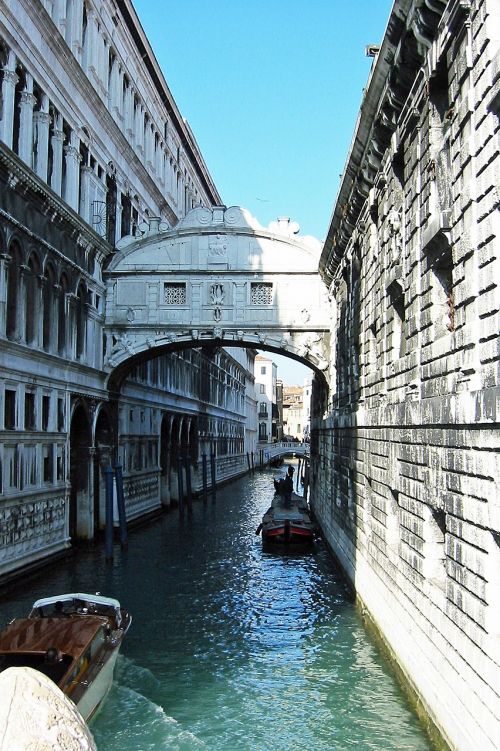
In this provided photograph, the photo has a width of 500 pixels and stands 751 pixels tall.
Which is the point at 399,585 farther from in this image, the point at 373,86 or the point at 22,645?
the point at 373,86

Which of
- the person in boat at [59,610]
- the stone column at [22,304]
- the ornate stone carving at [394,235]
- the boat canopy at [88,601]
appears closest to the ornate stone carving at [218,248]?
the stone column at [22,304]

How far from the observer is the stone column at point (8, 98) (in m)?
14.1

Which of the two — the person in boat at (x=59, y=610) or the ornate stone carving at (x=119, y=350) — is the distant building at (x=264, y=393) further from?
the person in boat at (x=59, y=610)

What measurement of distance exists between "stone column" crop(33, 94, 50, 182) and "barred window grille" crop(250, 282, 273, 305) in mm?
6273

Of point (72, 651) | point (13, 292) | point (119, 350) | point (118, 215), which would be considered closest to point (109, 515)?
point (119, 350)

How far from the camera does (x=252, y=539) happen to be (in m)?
22.8

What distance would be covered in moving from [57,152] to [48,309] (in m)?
3.31

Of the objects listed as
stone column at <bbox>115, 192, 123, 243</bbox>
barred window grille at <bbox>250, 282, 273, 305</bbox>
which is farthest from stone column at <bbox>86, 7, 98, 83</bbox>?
barred window grille at <bbox>250, 282, 273, 305</bbox>

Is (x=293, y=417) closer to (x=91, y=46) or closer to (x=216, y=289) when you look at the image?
(x=216, y=289)

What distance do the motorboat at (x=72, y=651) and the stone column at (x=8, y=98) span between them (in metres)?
8.22

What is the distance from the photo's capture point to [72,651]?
345 inches

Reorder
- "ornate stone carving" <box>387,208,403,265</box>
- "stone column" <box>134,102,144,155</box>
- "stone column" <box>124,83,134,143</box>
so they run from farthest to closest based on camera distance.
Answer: "stone column" <box>134,102,144,155</box>, "stone column" <box>124,83,134,143</box>, "ornate stone carving" <box>387,208,403,265</box>

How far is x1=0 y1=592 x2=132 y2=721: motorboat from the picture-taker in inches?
330

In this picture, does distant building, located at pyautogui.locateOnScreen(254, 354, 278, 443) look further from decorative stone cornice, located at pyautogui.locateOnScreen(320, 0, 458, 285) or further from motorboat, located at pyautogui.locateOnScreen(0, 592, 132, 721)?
motorboat, located at pyautogui.locateOnScreen(0, 592, 132, 721)
